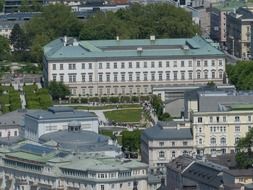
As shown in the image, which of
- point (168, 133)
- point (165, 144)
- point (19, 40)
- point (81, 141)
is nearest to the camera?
point (81, 141)

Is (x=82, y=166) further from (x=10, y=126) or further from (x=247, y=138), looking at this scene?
(x=10, y=126)

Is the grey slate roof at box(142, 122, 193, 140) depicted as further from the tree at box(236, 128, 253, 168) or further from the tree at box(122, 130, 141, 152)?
the tree at box(236, 128, 253, 168)

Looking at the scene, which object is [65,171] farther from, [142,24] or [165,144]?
[142,24]

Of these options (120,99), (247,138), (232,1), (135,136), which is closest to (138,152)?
(135,136)

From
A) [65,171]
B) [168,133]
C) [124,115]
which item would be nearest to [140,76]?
[124,115]

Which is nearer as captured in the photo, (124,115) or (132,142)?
(132,142)
